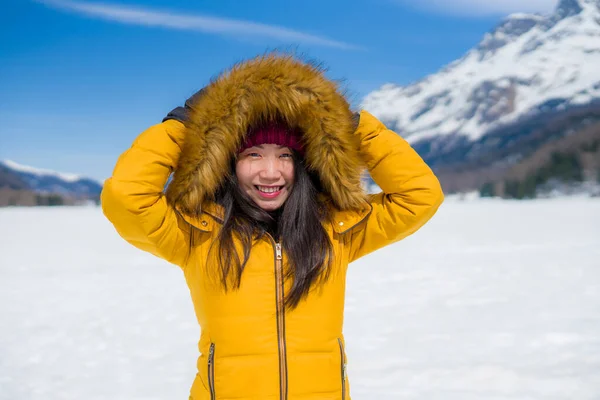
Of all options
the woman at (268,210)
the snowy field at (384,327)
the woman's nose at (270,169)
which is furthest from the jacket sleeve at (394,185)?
the snowy field at (384,327)

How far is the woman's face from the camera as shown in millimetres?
1795

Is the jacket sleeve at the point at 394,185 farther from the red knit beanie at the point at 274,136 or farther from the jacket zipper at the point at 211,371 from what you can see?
the jacket zipper at the point at 211,371

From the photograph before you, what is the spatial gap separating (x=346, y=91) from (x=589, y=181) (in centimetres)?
8230

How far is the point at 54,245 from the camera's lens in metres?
12.1

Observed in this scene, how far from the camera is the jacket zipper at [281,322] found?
1641mm

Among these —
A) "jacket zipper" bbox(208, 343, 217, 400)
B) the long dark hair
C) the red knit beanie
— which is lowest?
"jacket zipper" bbox(208, 343, 217, 400)

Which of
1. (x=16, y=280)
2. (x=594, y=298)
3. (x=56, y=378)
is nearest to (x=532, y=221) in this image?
(x=594, y=298)

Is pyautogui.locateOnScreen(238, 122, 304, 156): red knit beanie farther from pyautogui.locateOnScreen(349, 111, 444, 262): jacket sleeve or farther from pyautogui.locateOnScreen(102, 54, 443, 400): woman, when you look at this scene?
pyautogui.locateOnScreen(349, 111, 444, 262): jacket sleeve

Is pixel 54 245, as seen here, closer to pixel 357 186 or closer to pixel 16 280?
pixel 16 280

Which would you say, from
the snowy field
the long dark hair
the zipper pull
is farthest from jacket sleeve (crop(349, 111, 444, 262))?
the snowy field

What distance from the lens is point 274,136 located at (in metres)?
1.82

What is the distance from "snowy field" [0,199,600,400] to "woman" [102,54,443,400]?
2.00m

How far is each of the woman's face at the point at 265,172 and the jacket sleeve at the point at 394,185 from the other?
0.28 meters

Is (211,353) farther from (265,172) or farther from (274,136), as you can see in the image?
(274,136)
